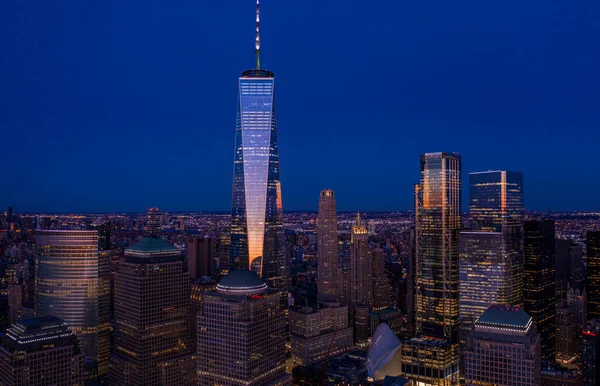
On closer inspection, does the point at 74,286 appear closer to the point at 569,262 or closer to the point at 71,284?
the point at 71,284

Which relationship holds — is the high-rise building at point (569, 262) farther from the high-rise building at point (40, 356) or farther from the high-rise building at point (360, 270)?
the high-rise building at point (40, 356)

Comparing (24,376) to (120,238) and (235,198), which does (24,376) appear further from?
(120,238)

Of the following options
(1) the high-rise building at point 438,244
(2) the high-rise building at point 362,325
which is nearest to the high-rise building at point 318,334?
(2) the high-rise building at point 362,325

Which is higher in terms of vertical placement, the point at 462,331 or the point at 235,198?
the point at 235,198

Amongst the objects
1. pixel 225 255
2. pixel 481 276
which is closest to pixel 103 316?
pixel 225 255

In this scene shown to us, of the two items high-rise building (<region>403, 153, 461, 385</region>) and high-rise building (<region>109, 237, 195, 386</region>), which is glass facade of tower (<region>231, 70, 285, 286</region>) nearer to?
high-rise building (<region>403, 153, 461, 385</region>)

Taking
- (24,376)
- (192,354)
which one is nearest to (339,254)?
(192,354)

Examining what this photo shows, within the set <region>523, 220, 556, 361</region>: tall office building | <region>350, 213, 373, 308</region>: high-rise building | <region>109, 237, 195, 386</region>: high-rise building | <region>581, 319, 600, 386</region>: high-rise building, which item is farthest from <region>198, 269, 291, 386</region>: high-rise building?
<region>350, 213, 373, 308</region>: high-rise building
